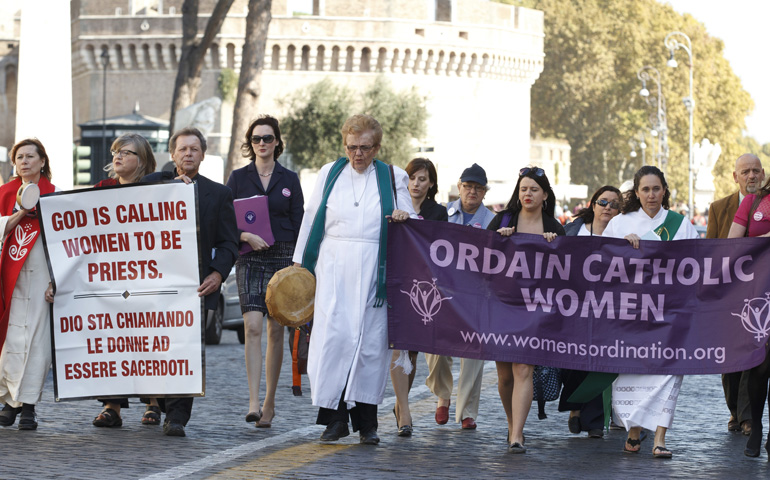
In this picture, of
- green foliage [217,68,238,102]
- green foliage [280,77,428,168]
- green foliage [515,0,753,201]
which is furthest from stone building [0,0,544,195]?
green foliage [515,0,753,201]

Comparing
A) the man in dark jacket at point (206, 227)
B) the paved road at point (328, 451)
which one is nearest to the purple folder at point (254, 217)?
the man in dark jacket at point (206, 227)

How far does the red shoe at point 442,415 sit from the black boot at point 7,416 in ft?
8.47

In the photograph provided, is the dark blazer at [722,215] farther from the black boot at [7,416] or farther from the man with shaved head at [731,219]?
the black boot at [7,416]

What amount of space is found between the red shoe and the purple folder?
150cm

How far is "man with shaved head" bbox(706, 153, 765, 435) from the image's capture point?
885 centimetres

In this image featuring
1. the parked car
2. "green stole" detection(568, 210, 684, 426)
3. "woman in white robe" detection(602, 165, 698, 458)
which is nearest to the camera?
"woman in white robe" detection(602, 165, 698, 458)

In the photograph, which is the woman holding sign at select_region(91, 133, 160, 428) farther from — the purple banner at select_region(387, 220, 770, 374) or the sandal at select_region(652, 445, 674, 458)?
the sandal at select_region(652, 445, 674, 458)

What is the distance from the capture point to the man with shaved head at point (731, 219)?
885 cm

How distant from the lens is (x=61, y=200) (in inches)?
332

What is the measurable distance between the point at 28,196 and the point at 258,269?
149cm

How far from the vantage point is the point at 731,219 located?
9.41m

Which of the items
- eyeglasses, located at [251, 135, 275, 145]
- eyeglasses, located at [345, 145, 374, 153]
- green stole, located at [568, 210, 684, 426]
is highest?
eyeglasses, located at [251, 135, 275, 145]

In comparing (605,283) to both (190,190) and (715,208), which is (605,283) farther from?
(190,190)

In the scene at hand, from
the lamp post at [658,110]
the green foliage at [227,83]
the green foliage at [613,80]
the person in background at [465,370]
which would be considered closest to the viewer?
the person in background at [465,370]
